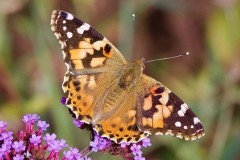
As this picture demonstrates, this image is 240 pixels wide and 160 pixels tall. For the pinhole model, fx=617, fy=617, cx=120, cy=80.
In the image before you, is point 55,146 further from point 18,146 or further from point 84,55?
point 84,55

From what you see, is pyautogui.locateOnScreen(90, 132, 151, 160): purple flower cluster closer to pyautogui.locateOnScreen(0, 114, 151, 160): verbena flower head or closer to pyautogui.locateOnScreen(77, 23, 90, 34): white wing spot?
pyautogui.locateOnScreen(0, 114, 151, 160): verbena flower head

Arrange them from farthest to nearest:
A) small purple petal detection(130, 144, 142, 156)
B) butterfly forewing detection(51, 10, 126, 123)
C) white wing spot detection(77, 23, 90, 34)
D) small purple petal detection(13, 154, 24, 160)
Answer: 1. white wing spot detection(77, 23, 90, 34)
2. butterfly forewing detection(51, 10, 126, 123)
3. small purple petal detection(130, 144, 142, 156)
4. small purple petal detection(13, 154, 24, 160)

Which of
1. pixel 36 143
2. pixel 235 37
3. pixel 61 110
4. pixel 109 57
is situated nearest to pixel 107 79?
pixel 109 57

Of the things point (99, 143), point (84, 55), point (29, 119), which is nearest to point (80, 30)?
point (84, 55)

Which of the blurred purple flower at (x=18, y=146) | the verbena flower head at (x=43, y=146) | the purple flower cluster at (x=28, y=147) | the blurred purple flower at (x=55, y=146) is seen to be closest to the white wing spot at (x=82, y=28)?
the verbena flower head at (x=43, y=146)

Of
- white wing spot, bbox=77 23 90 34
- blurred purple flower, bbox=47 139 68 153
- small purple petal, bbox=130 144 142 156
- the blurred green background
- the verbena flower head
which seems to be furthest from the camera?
the blurred green background

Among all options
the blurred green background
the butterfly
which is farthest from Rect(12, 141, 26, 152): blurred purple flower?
the blurred green background

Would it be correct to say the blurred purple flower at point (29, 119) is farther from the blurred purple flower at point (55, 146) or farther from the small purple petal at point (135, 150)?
the small purple petal at point (135, 150)
